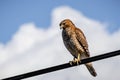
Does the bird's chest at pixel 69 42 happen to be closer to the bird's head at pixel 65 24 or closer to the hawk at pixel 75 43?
the hawk at pixel 75 43

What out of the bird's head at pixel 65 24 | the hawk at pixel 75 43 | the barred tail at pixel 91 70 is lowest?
the barred tail at pixel 91 70

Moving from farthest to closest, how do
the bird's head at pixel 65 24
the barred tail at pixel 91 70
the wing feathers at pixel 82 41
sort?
1. the bird's head at pixel 65 24
2. the wing feathers at pixel 82 41
3. the barred tail at pixel 91 70

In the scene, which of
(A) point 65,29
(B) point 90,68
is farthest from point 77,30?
(B) point 90,68

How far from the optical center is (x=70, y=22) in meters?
13.1

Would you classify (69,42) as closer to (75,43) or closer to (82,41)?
(75,43)

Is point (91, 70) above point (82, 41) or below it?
below

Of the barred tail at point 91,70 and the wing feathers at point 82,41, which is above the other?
the wing feathers at point 82,41

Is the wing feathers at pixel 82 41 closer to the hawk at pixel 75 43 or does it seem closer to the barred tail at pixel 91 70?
the hawk at pixel 75 43

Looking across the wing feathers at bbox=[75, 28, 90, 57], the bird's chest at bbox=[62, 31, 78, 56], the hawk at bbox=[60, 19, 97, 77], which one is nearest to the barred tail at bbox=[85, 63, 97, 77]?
the hawk at bbox=[60, 19, 97, 77]

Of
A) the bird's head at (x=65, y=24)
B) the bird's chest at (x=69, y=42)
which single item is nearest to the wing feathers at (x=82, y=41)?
the bird's chest at (x=69, y=42)

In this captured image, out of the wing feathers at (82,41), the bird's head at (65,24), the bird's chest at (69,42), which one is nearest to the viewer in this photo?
the bird's chest at (69,42)

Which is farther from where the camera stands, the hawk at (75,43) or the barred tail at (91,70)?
the hawk at (75,43)

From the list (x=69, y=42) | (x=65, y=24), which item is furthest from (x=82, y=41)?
(x=65, y=24)

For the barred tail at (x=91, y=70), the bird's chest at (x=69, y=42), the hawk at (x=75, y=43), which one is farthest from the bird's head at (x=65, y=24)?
the barred tail at (x=91, y=70)
